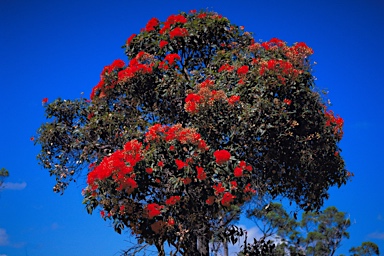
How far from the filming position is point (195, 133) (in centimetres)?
1151

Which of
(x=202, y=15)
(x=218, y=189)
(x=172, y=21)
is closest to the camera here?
(x=218, y=189)

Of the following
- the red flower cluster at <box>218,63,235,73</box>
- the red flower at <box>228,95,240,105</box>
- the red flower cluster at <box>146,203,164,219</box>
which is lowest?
the red flower cluster at <box>146,203,164,219</box>

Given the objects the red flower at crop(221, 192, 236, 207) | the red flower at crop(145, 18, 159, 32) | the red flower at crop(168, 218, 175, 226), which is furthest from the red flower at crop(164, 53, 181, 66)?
the red flower at crop(168, 218, 175, 226)

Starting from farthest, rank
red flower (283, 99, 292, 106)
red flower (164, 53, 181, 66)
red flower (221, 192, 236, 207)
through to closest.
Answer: red flower (164, 53, 181, 66) < red flower (283, 99, 292, 106) < red flower (221, 192, 236, 207)

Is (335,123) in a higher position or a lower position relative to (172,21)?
lower

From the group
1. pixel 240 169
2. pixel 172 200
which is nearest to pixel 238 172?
pixel 240 169

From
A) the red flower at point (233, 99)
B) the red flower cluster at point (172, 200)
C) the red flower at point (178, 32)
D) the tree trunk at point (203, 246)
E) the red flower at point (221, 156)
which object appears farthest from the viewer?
the red flower at point (178, 32)

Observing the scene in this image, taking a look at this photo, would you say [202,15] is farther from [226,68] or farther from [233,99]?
[233,99]

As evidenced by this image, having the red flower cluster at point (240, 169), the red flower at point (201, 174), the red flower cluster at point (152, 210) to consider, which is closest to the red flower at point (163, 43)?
the red flower cluster at point (240, 169)

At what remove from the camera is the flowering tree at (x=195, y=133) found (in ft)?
37.6

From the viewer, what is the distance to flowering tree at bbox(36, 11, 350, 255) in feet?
37.6

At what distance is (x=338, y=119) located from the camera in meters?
14.2

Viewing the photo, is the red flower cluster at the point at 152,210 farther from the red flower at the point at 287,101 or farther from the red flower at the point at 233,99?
the red flower at the point at 287,101

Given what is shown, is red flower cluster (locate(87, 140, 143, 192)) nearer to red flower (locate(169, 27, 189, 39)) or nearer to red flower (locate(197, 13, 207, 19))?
red flower (locate(169, 27, 189, 39))
